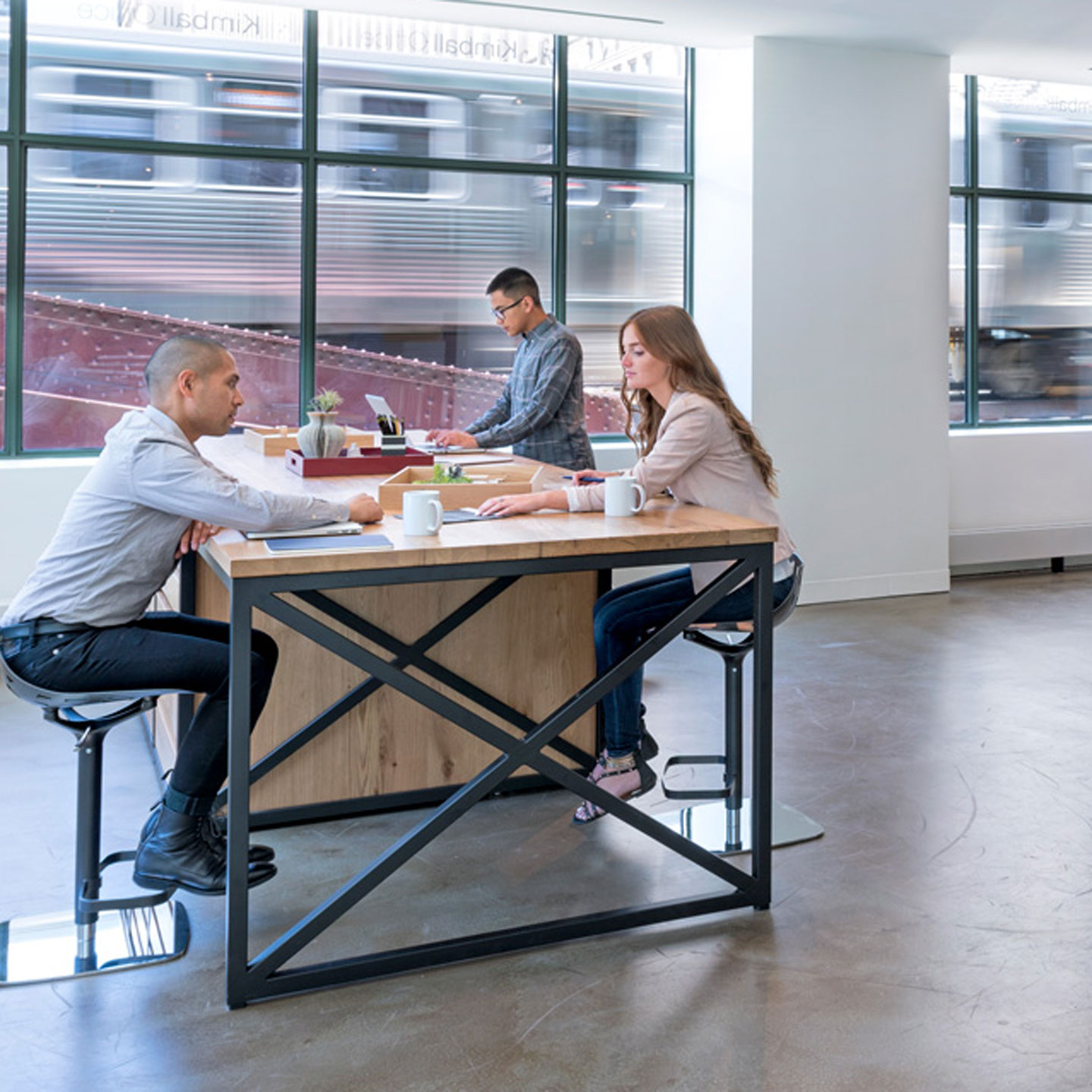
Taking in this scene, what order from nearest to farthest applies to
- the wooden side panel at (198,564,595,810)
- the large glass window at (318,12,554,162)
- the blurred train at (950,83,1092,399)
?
the wooden side panel at (198,564,595,810) < the large glass window at (318,12,554,162) < the blurred train at (950,83,1092,399)

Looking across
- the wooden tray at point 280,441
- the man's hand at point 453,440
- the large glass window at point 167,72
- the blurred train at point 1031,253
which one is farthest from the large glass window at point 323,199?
the blurred train at point 1031,253

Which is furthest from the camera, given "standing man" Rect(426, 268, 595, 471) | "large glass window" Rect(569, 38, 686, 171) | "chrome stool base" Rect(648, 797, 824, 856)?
"large glass window" Rect(569, 38, 686, 171)

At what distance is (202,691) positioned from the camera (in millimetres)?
2686

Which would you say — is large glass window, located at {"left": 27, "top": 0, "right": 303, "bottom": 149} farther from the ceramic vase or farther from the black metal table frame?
the black metal table frame

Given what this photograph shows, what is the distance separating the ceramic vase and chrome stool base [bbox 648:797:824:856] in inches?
60.1

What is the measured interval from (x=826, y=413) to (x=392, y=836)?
398cm

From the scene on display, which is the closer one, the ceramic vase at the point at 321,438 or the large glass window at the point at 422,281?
the ceramic vase at the point at 321,438

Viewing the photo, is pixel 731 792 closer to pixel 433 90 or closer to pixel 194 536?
pixel 194 536

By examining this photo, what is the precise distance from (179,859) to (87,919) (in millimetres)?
267

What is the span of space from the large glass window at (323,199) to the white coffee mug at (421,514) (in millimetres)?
3738

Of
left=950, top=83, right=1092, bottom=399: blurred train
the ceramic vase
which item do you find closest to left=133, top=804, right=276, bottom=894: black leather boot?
the ceramic vase

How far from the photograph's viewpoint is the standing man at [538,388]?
4918mm

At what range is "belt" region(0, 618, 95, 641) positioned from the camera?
2.66m

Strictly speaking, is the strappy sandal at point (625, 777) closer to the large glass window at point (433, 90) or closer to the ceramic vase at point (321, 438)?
the ceramic vase at point (321, 438)
